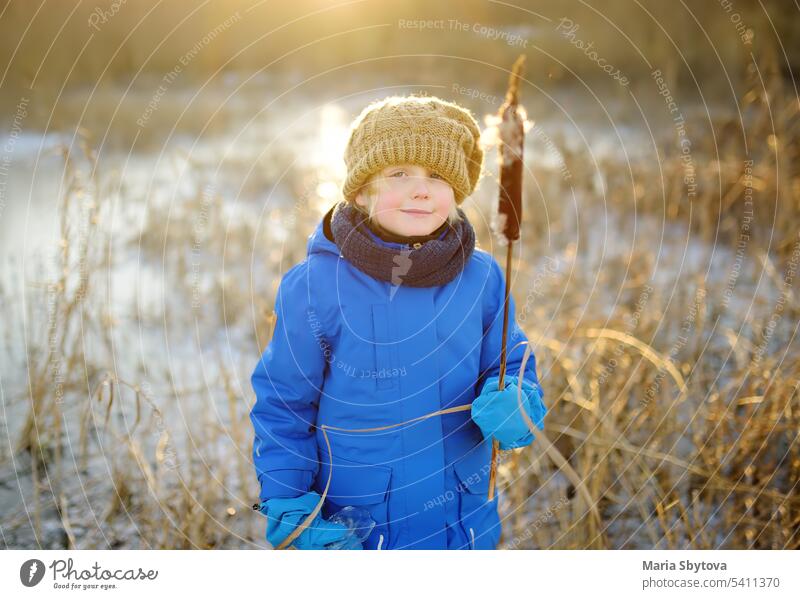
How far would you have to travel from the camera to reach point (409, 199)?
130 cm

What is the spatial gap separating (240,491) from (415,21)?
3591mm

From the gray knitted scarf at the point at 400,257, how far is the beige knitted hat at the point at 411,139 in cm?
10

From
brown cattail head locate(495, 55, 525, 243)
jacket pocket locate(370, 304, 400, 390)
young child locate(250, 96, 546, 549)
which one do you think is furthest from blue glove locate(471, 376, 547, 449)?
brown cattail head locate(495, 55, 525, 243)

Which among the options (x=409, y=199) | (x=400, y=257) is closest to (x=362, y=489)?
(x=400, y=257)

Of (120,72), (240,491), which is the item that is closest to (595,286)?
(240,491)

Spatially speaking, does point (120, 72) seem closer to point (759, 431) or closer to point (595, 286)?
point (595, 286)

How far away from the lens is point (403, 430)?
4.45 feet

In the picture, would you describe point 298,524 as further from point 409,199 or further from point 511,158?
point 511,158

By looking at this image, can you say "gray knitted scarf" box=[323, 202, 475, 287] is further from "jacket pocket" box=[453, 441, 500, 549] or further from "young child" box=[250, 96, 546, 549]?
→ "jacket pocket" box=[453, 441, 500, 549]

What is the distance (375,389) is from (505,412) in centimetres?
25

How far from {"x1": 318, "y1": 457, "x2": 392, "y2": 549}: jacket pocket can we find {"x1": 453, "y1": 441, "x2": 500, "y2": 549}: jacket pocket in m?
0.15

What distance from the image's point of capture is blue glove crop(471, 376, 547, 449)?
131 cm
